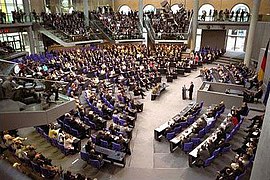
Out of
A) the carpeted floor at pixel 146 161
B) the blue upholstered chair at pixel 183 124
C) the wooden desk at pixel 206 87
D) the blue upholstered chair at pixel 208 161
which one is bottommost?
the carpeted floor at pixel 146 161

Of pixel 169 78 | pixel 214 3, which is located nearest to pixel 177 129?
pixel 169 78

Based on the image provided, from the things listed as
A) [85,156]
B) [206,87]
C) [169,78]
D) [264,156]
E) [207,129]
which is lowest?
[85,156]

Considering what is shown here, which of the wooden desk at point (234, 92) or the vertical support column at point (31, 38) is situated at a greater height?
the vertical support column at point (31, 38)

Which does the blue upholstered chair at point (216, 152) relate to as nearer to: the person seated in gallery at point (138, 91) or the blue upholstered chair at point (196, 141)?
the blue upholstered chair at point (196, 141)

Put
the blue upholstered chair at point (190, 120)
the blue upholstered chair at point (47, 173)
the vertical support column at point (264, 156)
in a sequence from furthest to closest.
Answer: the blue upholstered chair at point (190, 120) < the blue upholstered chair at point (47, 173) < the vertical support column at point (264, 156)

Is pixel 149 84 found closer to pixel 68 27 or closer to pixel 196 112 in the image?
pixel 196 112

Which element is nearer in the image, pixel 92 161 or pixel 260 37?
pixel 92 161

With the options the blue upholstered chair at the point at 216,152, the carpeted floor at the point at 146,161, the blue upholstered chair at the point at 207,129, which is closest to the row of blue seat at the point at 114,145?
the carpeted floor at the point at 146,161

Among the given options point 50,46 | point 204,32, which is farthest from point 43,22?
point 204,32

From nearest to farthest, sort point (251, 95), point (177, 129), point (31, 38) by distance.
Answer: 1. point (177, 129)
2. point (251, 95)
3. point (31, 38)

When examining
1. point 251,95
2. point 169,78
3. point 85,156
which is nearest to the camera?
point 85,156

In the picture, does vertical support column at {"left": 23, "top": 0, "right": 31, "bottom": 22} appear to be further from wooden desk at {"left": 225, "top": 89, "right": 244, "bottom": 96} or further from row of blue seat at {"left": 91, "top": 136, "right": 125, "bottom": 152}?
wooden desk at {"left": 225, "top": 89, "right": 244, "bottom": 96}

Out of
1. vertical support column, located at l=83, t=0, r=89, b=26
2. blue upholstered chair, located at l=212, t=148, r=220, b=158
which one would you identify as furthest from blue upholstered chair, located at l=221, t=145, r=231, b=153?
vertical support column, located at l=83, t=0, r=89, b=26

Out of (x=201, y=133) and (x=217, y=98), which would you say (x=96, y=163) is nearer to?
(x=201, y=133)
